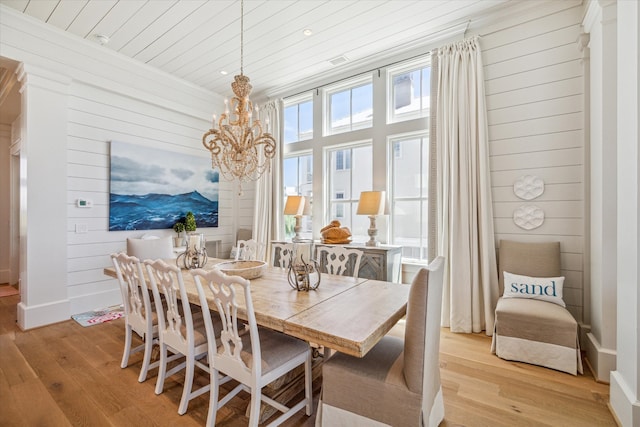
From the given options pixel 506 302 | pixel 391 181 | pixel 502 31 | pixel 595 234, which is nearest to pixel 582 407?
pixel 506 302

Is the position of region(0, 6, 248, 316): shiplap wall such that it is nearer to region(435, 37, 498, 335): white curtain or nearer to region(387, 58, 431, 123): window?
region(387, 58, 431, 123): window

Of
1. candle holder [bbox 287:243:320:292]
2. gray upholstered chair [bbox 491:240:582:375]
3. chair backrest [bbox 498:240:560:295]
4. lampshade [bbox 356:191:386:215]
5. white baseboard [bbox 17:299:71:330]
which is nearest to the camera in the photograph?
candle holder [bbox 287:243:320:292]

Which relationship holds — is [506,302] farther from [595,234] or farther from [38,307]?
[38,307]

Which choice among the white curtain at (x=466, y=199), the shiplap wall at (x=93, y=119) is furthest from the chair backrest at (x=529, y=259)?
the shiplap wall at (x=93, y=119)

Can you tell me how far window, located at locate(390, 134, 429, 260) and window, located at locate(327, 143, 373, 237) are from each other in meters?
0.39

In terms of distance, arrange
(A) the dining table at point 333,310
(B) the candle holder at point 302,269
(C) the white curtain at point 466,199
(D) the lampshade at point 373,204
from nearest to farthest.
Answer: (A) the dining table at point 333,310
(B) the candle holder at point 302,269
(C) the white curtain at point 466,199
(D) the lampshade at point 373,204

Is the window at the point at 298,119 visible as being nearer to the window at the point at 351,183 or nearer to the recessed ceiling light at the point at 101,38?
the window at the point at 351,183

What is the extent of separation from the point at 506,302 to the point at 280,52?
12.5ft

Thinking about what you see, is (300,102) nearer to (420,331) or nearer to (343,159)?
(343,159)

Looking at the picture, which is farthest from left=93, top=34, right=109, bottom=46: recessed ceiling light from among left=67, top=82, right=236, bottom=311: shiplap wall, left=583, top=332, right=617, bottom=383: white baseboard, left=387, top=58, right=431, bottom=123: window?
left=583, top=332, right=617, bottom=383: white baseboard

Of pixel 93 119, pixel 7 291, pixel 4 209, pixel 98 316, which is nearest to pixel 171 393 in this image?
pixel 98 316

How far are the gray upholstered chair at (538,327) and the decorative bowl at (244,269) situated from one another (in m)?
2.11

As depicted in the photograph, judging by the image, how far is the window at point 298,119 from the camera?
4.78 metres

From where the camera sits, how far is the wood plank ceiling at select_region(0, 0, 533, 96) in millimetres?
2928
